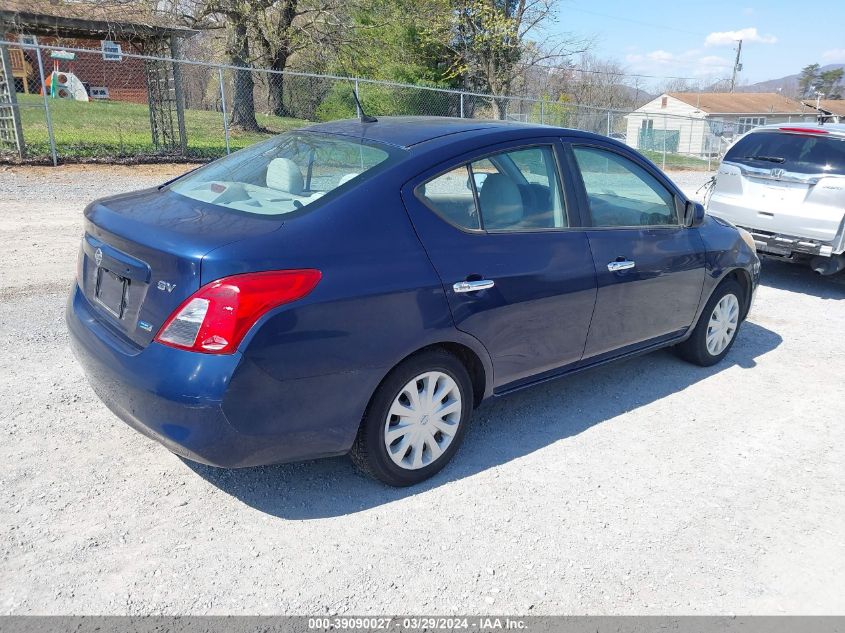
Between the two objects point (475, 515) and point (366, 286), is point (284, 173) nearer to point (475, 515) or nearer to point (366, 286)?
point (366, 286)

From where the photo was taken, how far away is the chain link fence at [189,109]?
49.4ft

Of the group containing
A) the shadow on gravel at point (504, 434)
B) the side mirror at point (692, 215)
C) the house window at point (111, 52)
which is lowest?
the shadow on gravel at point (504, 434)

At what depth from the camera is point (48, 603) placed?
2.55 metres

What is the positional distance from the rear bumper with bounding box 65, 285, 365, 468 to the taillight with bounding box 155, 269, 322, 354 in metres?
0.05

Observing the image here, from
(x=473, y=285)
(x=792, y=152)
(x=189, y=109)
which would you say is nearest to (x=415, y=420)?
(x=473, y=285)

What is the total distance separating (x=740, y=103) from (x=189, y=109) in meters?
51.0

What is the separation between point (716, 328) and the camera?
5141mm

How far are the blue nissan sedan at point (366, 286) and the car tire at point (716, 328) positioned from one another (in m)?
0.70

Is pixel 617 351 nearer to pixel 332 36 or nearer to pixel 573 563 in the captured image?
pixel 573 563

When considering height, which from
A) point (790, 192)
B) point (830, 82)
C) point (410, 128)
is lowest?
point (790, 192)

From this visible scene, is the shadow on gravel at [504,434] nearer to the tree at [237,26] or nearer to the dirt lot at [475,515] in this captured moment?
the dirt lot at [475,515]

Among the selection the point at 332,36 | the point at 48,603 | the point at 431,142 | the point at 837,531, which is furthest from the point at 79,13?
the point at 837,531

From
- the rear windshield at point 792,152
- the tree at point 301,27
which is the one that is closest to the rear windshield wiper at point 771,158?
the rear windshield at point 792,152

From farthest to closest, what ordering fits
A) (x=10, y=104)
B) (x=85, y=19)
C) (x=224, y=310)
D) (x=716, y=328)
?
(x=85, y=19), (x=10, y=104), (x=716, y=328), (x=224, y=310)
